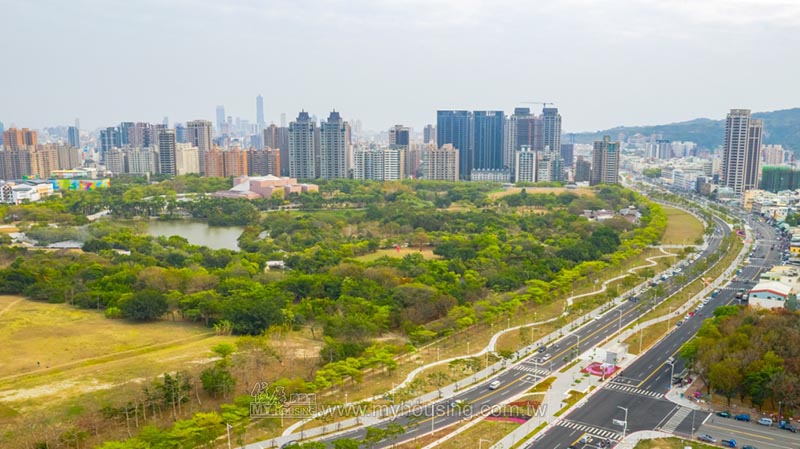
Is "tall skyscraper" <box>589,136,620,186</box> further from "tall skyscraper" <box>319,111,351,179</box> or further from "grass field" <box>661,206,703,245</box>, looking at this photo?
"tall skyscraper" <box>319,111,351,179</box>

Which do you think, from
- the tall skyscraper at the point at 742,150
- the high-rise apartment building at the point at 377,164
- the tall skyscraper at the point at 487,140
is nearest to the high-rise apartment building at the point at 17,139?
the high-rise apartment building at the point at 377,164

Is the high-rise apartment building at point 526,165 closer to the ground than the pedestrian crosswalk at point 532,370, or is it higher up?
higher up

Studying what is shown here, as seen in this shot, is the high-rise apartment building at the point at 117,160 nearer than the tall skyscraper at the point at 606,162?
No

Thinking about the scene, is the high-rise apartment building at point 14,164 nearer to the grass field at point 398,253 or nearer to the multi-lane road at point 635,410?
the grass field at point 398,253

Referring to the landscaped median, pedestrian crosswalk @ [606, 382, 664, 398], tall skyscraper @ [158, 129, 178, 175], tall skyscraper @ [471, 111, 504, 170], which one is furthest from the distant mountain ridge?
pedestrian crosswalk @ [606, 382, 664, 398]

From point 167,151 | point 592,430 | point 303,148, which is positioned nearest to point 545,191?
point 303,148

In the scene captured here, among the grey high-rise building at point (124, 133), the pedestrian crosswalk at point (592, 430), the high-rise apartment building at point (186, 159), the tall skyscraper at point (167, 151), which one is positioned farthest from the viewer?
A: the grey high-rise building at point (124, 133)

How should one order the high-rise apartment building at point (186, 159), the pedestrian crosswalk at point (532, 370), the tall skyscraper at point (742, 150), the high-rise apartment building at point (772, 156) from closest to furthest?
the pedestrian crosswalk at point (532, 370) < the tall skyscraper at point (742, 150) < the high-rise apartment building at point (186, 159) < the high-rise apartment building at point (772, 156)
